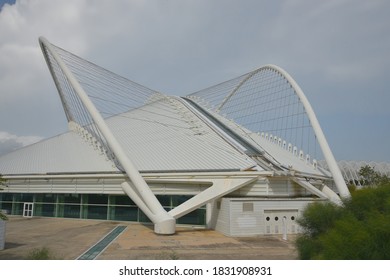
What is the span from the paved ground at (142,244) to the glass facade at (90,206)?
274cm

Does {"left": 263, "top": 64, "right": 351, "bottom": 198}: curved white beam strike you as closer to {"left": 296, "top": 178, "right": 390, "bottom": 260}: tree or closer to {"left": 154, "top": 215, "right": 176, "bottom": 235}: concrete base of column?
{"left": 296, "top": 178, "right": 390, "bottom": 260}: tree

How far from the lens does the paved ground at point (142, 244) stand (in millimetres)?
16438

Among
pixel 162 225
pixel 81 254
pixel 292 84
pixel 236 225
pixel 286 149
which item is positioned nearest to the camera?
pixel 81 254

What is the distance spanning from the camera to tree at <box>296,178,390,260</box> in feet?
31.6

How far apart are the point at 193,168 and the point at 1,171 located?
2295 centimetres

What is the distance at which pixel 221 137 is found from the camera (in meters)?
31.4

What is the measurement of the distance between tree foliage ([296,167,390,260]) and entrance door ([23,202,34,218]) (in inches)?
1164

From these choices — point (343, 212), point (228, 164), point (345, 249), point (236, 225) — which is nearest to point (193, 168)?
point (228, 164)

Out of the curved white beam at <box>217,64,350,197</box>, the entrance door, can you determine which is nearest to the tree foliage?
the curved white beam at <box>217,64,350,197</box>

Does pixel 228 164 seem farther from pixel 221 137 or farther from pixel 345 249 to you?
pixel 345 249

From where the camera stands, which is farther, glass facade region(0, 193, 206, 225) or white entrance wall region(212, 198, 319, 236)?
glass facade region(0, 193, 206, 225)

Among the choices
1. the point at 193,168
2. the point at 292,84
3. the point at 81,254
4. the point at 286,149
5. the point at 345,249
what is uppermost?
the point at 292,84

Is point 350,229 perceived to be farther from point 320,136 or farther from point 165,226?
point 320,136

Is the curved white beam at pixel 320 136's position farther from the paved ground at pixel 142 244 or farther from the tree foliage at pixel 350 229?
the tree foliage at pixel 350 229
